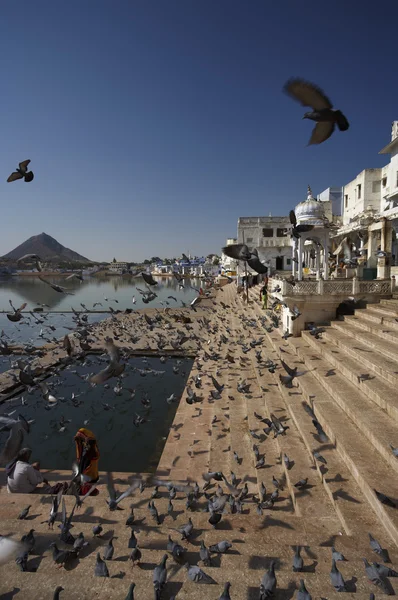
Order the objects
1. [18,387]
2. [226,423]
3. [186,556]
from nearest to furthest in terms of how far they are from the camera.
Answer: [186,556] < [226,423] < [18,387]

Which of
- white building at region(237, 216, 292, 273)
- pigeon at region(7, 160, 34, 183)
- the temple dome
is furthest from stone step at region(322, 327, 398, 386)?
white building at region(237, 216, 292, 273)

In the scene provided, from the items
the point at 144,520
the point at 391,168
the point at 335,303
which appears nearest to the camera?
the point at 144,520

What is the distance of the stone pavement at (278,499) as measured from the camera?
9.75 ft

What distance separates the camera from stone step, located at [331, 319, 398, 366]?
7.20m

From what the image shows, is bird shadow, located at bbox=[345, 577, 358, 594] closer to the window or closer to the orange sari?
the orange sari

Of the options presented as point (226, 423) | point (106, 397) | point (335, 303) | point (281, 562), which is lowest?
point (106, 397)

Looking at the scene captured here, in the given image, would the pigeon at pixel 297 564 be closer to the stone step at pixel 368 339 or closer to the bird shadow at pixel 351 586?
the bird shadow at pixel 351 586

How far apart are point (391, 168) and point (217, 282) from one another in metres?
41.5

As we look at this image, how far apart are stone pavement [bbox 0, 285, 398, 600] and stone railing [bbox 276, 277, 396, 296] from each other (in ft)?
8.37

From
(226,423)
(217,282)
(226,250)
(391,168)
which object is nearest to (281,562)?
(226,423)

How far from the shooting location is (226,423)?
24.7 ft

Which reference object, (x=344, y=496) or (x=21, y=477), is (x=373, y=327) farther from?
(x=21, y=477)

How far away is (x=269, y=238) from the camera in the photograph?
43.6m

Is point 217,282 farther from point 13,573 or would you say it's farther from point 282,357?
point 13,573
